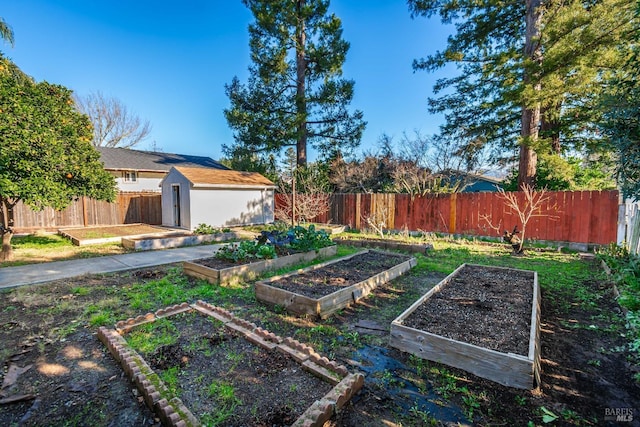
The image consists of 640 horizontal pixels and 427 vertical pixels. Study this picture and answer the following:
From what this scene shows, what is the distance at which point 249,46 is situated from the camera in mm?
16203

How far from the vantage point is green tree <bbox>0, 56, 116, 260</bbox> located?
5.84 meters

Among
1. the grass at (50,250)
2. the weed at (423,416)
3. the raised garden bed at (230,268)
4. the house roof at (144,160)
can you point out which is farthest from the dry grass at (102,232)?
the weed at (423,416)

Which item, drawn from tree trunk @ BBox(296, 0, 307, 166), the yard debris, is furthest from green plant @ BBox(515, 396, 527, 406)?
tree trunk @ BBox(296, 0, 307, 166)

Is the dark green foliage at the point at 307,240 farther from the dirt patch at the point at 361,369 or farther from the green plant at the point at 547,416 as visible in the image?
A: the green plant at the point at 547,416

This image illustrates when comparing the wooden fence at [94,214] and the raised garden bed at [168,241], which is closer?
the raised garden bed at [168,241]

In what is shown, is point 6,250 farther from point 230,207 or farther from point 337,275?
point 337,275

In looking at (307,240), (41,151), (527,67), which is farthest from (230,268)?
(527,67)

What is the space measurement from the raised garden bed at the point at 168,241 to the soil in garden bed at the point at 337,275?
5376mm

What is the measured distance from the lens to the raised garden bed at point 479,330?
7.65ft

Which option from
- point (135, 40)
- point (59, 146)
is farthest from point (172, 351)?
point (135, 40)

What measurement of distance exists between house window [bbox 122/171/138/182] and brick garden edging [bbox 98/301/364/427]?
18.4m

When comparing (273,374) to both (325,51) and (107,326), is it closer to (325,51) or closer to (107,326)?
(107,326)

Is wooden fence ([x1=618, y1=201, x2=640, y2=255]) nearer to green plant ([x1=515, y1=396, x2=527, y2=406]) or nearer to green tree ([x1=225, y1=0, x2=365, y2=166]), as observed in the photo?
green plant ([x1=515, y1=396, x2=527, y2=406])

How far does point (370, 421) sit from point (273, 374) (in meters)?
0.86
